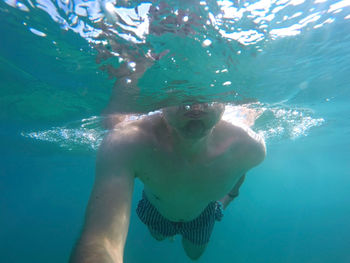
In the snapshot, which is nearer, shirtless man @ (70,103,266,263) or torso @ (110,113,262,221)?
shirtless man @ (70,103,266,263)

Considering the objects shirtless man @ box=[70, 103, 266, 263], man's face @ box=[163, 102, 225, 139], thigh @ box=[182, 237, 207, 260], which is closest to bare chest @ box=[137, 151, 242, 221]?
shirtless man @ box=[70, 103, 266, 263]

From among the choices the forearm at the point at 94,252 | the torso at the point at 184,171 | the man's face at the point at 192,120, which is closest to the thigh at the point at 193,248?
the torso at the point at 184,171

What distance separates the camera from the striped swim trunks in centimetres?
492

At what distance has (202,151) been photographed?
4.00 meters

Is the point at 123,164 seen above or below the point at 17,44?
below

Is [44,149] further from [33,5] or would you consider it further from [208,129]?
[208,129]

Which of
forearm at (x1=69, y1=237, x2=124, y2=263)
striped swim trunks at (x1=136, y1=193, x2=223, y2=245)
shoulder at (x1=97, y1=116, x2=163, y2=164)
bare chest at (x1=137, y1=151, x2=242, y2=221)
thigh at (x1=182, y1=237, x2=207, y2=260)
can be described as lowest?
thigh at (x1=182, y1=237, x2=207, y2=260)

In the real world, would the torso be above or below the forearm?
below

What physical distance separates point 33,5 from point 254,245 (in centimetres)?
4798

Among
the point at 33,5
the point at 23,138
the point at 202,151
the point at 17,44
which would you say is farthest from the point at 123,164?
the point at 23,138

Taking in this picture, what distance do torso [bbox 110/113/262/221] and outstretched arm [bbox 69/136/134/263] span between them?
640 mm

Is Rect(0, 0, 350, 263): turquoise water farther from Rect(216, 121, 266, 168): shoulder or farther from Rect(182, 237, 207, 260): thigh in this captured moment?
Rect(182, 237, 207, 260): thigh

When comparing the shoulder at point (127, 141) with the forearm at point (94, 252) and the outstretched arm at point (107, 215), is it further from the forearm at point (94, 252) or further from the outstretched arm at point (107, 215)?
the forearm at point (94, 252)

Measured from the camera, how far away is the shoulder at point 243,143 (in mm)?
4195
